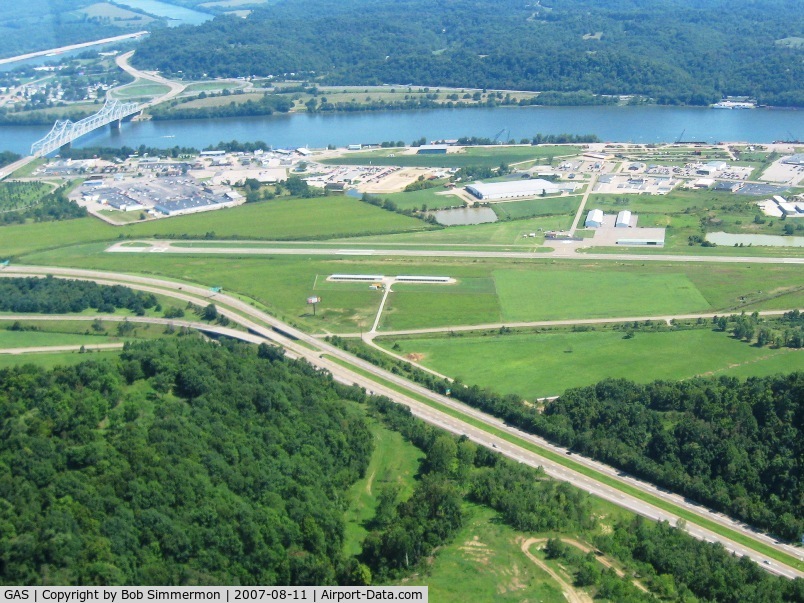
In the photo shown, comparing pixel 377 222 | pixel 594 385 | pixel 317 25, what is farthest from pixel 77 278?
pixel 317 25

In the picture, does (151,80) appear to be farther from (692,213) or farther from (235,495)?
(235,495)

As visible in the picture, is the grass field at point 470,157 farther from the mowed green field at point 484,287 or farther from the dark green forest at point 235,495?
the dark green forest at point 235,495

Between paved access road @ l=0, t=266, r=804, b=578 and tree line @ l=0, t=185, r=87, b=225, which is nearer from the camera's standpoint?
paved access road @ l=0, t=266, r=804, b=578

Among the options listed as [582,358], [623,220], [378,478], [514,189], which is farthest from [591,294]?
[514,189]

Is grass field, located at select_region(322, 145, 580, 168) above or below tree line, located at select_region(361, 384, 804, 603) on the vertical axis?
above

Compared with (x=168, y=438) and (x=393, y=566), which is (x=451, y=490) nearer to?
(x=393, y=566)

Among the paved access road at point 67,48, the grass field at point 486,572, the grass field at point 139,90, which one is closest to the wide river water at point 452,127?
the grass field at point 139,90

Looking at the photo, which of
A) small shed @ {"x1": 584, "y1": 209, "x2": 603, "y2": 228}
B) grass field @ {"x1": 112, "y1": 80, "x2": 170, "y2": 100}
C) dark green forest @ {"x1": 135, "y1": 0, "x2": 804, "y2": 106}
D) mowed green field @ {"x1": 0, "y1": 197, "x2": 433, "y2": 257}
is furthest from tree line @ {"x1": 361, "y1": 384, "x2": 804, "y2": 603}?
grass field @ {"x1": 112, "y1": 80, "x2": 170, "y2": 100}

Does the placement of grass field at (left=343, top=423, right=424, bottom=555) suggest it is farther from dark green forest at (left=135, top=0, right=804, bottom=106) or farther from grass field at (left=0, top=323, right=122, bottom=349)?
dark green forest at (left=135, top=0, right=804, bottom=106)
